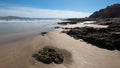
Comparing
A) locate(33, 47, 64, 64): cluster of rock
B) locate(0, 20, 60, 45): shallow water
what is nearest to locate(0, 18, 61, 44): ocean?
locate(0, 20, 60, 45): shallow water

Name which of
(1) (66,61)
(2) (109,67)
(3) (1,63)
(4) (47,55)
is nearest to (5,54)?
(3) (1,63)

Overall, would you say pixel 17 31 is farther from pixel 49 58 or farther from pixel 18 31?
pixel 49 58

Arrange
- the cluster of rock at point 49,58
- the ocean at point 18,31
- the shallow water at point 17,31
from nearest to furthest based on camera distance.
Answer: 1. the cluster of rock at point 49,58
2. the shallow water at point 17,31
3. the ocean at point 18,31

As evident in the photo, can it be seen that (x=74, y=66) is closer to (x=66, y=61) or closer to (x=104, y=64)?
(x=66, y=61)

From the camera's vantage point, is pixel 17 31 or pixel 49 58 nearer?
pixel 49 58

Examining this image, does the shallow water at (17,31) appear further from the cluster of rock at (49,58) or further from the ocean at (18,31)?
the cluster of rock at (49,58)

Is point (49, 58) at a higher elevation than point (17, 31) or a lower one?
higher

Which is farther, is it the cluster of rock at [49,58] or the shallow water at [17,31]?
the shallow water at [17,31]

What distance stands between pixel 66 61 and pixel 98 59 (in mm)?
1716

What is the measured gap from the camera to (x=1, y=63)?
636 centimetres

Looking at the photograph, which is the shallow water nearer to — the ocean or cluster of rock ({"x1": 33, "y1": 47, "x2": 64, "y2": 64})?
the ocean

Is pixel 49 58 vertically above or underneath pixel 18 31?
above

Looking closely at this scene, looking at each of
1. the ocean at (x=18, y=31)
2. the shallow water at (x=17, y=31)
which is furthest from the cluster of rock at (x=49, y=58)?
the ocean at (x=18, y=31)

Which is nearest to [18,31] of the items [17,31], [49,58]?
[17,31]
